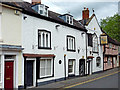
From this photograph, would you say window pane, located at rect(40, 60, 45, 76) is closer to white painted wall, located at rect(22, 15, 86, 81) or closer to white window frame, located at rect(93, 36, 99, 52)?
white painted wall, located at rect(22, 15, 86, 81)

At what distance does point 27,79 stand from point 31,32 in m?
3.76

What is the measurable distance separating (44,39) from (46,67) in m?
2.56

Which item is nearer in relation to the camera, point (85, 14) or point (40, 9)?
point (40, 9)

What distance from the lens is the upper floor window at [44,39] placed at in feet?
43.7

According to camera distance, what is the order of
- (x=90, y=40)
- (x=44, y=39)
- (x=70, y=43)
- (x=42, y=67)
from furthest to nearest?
(x=90, y=40) → (x=70, y=43) → (x=44, y=39) → (x=42, y=67)

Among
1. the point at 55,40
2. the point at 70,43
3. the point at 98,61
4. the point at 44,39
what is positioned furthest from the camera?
the point at 98,61

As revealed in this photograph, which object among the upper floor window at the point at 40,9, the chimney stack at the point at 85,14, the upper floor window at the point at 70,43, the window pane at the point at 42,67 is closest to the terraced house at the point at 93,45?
the chimney stack at the point at 85,14

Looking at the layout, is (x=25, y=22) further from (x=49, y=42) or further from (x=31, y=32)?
(x=49, y=42)

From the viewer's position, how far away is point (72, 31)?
17797mm

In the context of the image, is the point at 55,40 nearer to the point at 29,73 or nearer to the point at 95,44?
the point at 29,73

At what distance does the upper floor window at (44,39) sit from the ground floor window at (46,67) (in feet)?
4.21

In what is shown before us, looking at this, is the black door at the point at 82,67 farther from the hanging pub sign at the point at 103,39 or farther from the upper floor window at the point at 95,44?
the hanging pub sign at the point at 103,39

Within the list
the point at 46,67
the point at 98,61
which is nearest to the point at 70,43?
the point at 46,67

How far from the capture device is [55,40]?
14.9m
